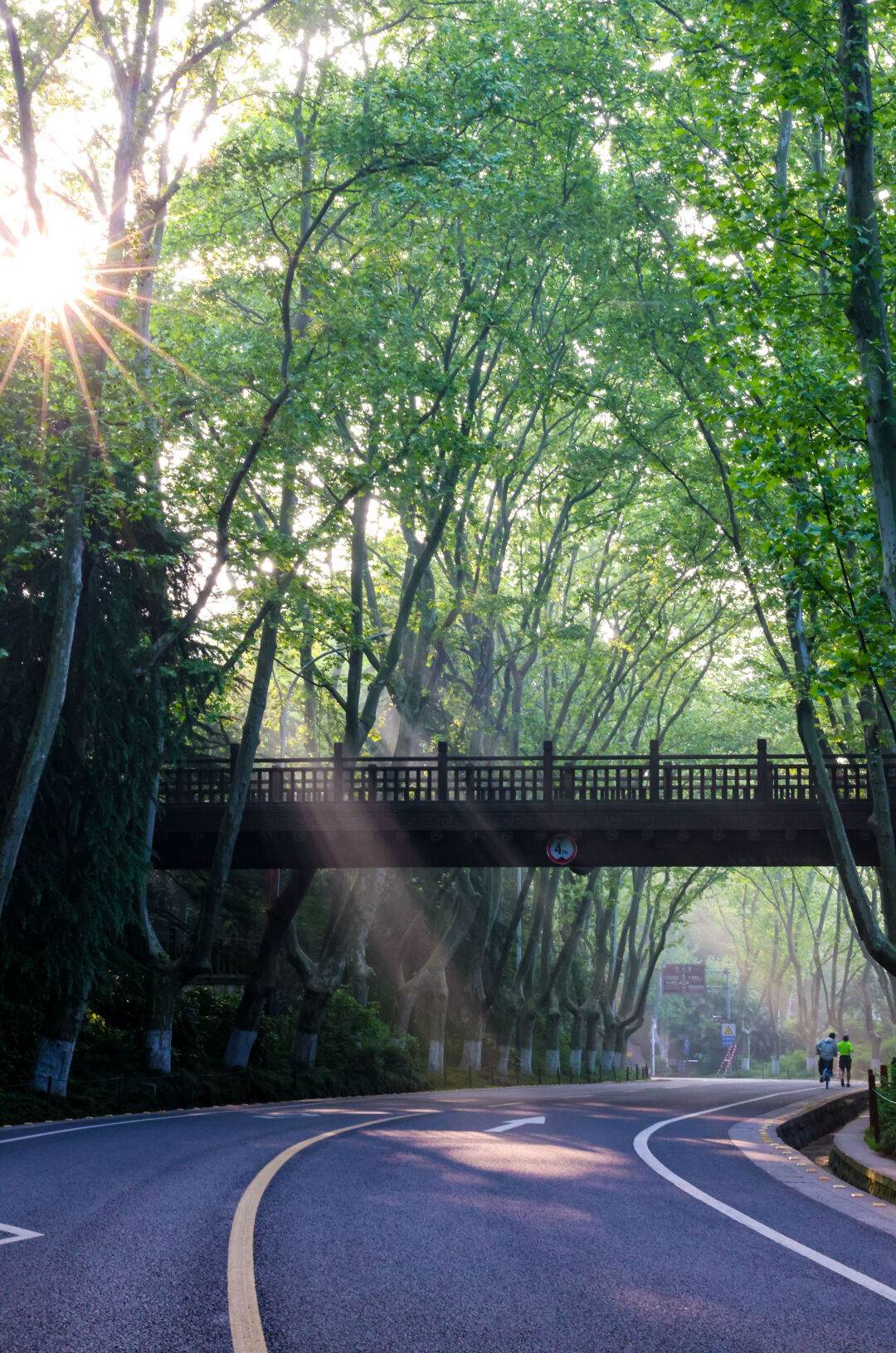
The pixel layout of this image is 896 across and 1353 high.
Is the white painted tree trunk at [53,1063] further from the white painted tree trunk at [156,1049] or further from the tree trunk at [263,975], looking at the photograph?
the tree trunk at [263,975]

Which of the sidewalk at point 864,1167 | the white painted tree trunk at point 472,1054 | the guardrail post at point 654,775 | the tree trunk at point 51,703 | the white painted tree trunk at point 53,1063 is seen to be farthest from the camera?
the white painted tree trunk at point 472,1054

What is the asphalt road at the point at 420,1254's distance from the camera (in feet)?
16.6

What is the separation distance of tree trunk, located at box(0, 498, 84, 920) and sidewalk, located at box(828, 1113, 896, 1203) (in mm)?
10798

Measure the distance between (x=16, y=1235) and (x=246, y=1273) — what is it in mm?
1867

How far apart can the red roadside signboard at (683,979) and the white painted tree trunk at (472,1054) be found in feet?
156

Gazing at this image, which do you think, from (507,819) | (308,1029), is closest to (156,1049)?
(308,1029)

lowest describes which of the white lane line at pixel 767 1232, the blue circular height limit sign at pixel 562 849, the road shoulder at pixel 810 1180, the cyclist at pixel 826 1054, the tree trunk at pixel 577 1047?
the tree trunk at pixel 577 1047

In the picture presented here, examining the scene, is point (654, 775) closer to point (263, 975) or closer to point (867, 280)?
point (263, 975)

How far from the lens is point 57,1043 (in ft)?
60.0

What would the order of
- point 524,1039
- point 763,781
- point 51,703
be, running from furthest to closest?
point 524,1039 → point 763,781 → point 51,703

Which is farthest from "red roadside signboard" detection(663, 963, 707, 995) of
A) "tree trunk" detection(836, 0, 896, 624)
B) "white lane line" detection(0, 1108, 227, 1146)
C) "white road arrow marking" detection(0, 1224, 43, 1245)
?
"white road arrow marking" detection(0, 1224, 43, 1245)

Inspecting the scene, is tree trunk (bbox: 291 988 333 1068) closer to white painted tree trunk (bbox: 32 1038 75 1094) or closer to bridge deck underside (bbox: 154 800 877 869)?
bridge deck underside (bbox: 154 800 877 869)

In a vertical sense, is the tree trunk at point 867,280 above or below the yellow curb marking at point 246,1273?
above

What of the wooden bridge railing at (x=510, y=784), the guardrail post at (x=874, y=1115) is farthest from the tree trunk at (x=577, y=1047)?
the guardrail post at (x=874, y=1115)
